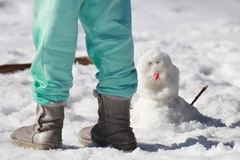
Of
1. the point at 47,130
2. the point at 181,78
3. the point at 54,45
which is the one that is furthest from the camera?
the point at 181,78

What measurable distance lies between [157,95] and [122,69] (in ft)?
1.36

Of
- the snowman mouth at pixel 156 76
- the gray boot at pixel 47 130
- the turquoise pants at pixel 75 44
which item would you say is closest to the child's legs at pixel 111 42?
the turquoise pants at pixel 75 44

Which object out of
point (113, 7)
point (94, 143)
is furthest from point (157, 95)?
point (113, 7)

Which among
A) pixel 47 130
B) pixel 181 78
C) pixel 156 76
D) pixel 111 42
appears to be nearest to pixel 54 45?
pixel 111 42

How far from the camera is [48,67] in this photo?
1666 mm

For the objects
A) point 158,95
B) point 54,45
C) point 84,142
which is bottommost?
point 84,142

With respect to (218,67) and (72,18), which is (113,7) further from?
(218,67)

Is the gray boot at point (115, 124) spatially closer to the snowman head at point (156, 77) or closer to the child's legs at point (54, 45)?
the child's legs at point (54, 45)

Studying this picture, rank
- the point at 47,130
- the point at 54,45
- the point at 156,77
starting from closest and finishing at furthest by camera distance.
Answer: the point at 54,45 < the point at 47,130 < the point at 156,77

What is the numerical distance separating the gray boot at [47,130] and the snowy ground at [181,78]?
44 millimetres

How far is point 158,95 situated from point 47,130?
563mm

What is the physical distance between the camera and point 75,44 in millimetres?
1679

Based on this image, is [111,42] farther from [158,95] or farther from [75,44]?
[158,95]

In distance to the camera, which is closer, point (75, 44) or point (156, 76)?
point (75, 44)
